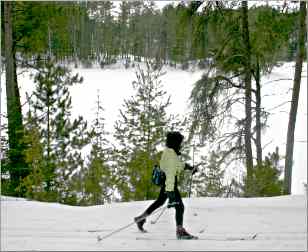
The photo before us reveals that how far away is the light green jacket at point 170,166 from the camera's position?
4.03 m

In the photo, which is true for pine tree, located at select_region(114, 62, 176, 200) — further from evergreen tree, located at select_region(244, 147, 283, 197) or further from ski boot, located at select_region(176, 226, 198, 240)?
ski boot, located at select_region(176, 226, 198, 240)

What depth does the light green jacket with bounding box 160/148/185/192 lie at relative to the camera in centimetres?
403

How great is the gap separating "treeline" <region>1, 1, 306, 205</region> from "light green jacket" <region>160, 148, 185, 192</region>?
11.8ft

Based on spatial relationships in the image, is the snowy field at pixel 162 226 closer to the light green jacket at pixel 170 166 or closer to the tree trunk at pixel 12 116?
the light green jacket at pixel 170 166

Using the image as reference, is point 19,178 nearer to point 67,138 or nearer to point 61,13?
point 67,138

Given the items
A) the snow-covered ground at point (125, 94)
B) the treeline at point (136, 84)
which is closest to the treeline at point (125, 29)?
the treeline at point (136, 84)

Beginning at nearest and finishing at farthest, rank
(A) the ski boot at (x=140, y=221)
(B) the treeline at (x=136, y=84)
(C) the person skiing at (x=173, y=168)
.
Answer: (C) the person skiing at (x=173, y=168) → (A) the ski boot at (x=140, y=221) → (B) the treeline at (x=136, y=84)

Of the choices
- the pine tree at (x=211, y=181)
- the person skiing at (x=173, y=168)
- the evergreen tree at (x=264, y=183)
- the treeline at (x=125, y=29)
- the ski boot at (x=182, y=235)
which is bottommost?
the pine tree at (x=211, y=181)

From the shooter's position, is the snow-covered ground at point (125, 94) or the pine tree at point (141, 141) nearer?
the pine tree at point (141, 141)

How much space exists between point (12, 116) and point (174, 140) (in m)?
4.44

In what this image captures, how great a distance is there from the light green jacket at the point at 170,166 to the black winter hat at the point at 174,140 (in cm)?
3

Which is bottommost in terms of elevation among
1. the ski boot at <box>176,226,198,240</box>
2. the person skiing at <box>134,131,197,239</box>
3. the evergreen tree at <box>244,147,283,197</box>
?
the evergreen tree at <box>244,147,283,197</box>

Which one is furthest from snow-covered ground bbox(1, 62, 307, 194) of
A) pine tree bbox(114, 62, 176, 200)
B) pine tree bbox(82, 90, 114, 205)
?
pine tree bbox(82, 90, 114, 205)

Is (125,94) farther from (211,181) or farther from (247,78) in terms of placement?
(247,78)
